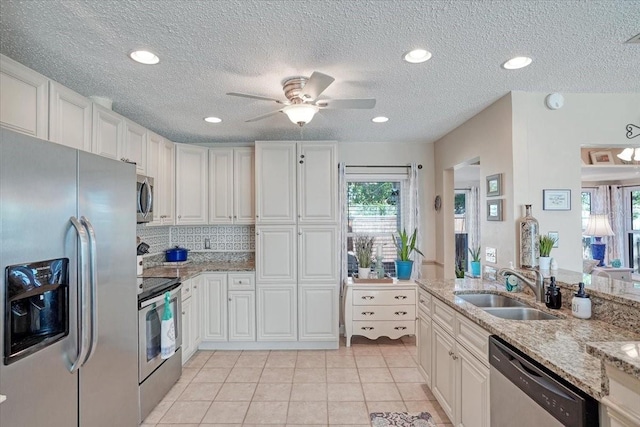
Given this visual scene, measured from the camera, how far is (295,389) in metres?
2.86

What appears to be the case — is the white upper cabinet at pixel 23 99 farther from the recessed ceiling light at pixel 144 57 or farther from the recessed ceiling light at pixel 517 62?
the recessed ceiling light at pixel 517 62

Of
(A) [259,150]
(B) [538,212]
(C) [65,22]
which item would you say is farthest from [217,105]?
(B) [538,212]

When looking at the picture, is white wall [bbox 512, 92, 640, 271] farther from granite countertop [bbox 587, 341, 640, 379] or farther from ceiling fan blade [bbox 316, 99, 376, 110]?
granite countertop [bbox 587, 341, 640, 379]

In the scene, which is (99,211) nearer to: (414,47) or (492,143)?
(414,47)

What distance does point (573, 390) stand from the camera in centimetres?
116

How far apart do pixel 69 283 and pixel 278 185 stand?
243 centimetres

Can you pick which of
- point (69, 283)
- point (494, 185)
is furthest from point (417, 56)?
point (69, 283)

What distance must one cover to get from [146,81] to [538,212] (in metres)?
3.01

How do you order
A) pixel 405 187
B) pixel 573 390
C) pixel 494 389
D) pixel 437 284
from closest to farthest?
pixel 573 390, pixel 494 389, pixel 437 284, pixel 405 187

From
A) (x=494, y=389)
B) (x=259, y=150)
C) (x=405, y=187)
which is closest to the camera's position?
(x=494, y=389)

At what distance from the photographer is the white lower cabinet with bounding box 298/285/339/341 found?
3740 mm

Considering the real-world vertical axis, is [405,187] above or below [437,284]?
above

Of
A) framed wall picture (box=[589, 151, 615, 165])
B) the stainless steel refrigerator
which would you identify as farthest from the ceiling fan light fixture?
framed wall picture (box=[589, 151, 615, 165])

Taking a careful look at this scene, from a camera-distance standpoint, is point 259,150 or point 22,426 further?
point 259,150
